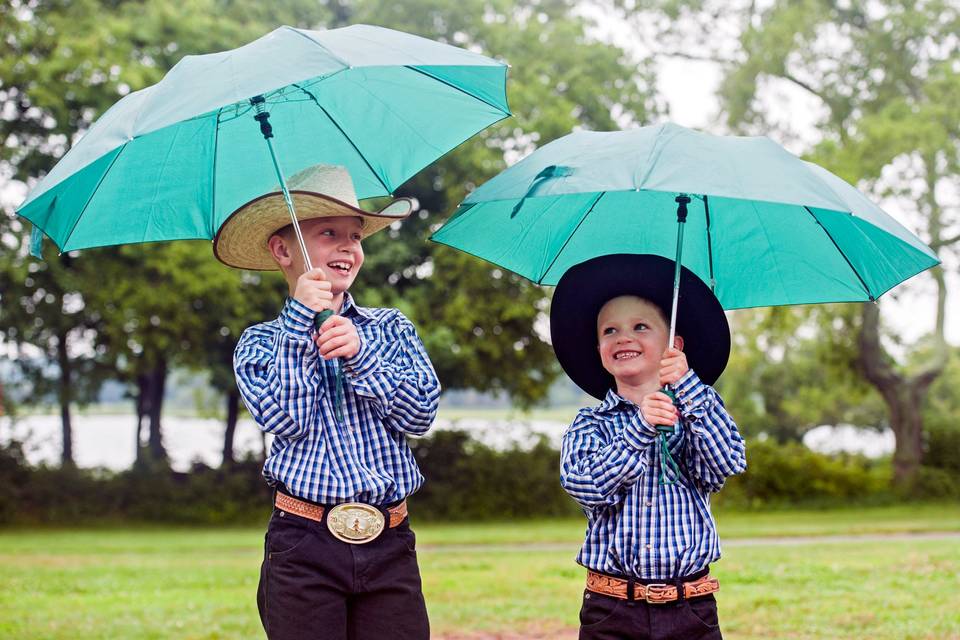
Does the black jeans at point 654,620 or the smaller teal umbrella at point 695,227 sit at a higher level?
the smaller teal umbrella at point 695,227

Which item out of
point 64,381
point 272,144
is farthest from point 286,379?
point 64,381

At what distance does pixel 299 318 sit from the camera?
10.4 feet

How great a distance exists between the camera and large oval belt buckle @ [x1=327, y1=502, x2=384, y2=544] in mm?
3162

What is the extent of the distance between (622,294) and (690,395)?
0.43 metres

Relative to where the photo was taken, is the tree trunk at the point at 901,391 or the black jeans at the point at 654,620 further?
the tree trunk at the point at 901,391

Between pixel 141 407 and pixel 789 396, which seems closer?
pixel 141 407

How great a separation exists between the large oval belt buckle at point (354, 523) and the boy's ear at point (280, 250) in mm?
828

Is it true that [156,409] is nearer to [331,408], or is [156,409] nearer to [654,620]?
[331,408]

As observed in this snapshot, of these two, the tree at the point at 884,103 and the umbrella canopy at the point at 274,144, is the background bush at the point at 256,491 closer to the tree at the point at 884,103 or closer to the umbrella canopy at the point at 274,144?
the tree at the point at 884,103

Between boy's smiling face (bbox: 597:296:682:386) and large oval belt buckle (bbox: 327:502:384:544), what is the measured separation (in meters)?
0.87

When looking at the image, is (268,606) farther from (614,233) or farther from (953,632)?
(953,632)

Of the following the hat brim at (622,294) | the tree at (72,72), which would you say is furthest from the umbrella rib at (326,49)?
the tree at (72,72)

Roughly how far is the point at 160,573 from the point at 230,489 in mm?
8722

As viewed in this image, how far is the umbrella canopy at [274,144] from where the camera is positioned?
138 inches
